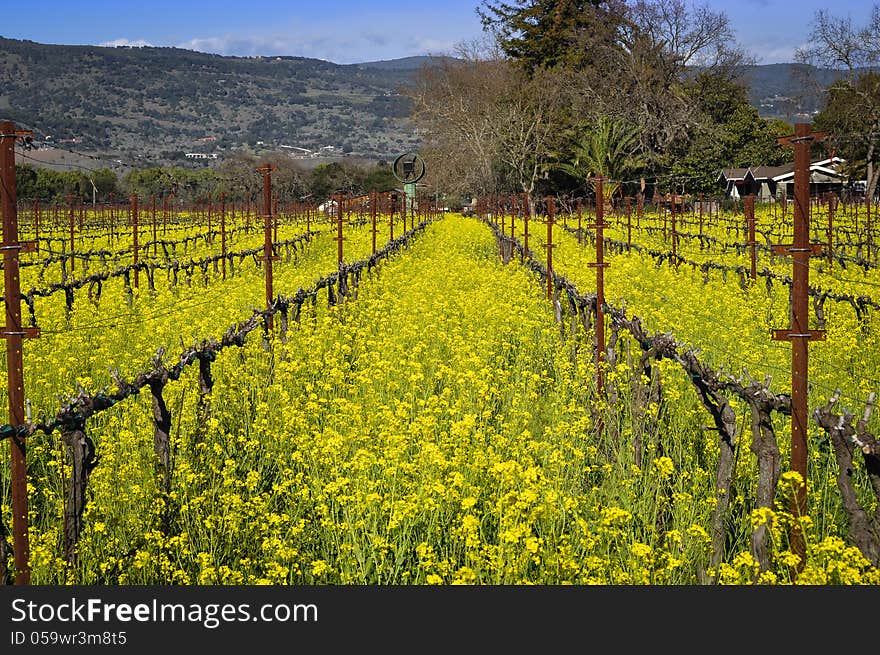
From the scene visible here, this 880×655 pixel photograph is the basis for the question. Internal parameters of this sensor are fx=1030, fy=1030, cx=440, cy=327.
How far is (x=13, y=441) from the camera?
4.75 meters

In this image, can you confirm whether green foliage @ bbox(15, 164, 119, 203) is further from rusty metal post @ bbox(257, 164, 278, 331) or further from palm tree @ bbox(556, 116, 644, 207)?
A: rusty metal post @ bbox(257, 164, 278, 331)

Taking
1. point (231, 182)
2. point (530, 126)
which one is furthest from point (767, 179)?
point (231, 182)

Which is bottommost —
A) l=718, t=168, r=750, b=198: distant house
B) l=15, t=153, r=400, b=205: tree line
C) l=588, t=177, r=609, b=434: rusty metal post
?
l=588, t=177, r=609, b=434: rusty metal post

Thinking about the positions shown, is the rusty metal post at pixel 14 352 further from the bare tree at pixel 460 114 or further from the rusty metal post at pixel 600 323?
the bare tree at pixel 460 114

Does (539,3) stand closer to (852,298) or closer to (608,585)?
(852,298)

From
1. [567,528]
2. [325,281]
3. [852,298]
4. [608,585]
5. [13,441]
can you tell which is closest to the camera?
[608,585]

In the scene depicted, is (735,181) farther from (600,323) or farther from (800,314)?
(800,314)

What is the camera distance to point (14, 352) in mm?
5020

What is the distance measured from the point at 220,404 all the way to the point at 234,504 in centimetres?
249

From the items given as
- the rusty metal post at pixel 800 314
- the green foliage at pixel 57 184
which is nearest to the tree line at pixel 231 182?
the green foliage at pixel 57 184

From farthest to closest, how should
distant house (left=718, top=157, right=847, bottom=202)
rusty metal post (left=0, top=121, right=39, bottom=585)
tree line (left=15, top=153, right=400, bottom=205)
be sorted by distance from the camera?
tree line (left=15, top=153, right=400, bottom=205) < distant house (left=718, top=157, right=847, bottom=202) < rusty metal post (left=0, top=121, right=39, bottom=585)

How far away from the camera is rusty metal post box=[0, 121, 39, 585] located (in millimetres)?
4715

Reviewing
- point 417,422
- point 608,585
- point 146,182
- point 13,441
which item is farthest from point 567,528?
point 146,182

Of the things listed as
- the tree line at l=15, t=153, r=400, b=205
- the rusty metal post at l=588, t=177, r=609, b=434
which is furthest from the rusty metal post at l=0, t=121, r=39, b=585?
the tree line at l=15, t=153, r=400, b=205
